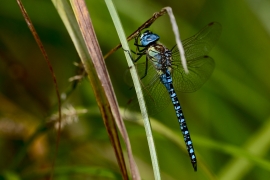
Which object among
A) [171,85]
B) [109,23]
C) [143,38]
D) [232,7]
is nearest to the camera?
[143,38]

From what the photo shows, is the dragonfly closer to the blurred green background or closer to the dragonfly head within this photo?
the dragonfly head

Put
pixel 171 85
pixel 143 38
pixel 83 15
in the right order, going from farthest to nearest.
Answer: pixel 171 85
pixel 143 38
pixel 83 15

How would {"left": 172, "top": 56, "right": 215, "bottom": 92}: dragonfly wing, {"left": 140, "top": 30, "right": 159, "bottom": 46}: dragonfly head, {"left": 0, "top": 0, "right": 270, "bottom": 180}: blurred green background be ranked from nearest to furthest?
1. {"left": 140, "top": 30, "right": 159, "bottom": 46}: dragonfly head
2. {"left": 172, "top": 56, "right": 215, "bottom": 92}: dragonfly wing
3. {"left": 0, "top": 0, "right": 270, "bottom": 180}: blurred green background

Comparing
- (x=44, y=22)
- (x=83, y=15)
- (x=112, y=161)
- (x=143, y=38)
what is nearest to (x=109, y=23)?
(x=44, y=22)

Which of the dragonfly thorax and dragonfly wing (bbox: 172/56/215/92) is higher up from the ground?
the dragonfly thorax

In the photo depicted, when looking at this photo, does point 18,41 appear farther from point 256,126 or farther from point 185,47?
point 256,126

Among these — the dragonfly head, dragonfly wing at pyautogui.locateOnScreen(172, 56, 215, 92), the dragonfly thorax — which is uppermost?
the dragonfly head

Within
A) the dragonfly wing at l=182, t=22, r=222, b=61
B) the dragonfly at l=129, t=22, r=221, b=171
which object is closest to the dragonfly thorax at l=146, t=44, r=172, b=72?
the dragonfly at l=129, t=22, r=221, b=171
